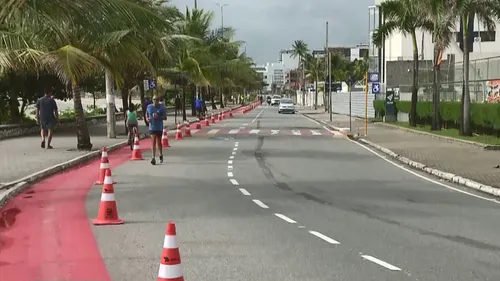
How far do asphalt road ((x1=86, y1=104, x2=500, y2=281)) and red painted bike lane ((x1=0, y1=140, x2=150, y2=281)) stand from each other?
0.27 m

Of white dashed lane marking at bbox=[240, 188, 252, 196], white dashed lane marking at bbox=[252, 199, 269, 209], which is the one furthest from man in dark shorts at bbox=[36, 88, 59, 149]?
white dashed lane marking at bbox=[252, 199, 269, 209]

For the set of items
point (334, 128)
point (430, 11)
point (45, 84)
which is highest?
point (430, 11)

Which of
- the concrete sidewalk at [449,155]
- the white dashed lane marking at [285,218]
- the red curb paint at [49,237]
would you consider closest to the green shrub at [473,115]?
the concrete sidewalk at [449,155]

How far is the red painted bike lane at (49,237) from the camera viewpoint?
711 cm

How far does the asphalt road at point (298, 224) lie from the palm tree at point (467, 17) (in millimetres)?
9503

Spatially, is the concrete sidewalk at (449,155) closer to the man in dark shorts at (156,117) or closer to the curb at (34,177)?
the man in dark shorts at (156,117)

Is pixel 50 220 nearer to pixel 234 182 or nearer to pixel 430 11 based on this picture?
pixel 234 182

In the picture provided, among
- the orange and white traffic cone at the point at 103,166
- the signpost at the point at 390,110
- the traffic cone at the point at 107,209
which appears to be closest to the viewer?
the traffic cone at the point at 107,209

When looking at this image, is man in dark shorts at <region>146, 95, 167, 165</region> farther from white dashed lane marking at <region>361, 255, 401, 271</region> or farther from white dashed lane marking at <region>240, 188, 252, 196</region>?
white dashed lane marking at <region>361, 255, 401, 271</region>

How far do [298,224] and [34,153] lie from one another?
1308 cm

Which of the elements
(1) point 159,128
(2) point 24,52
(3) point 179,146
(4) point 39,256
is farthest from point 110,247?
(3) point 179,146

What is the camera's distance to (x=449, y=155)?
20938mm

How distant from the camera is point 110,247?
830 centimetres

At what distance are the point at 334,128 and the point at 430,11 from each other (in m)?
13.4
